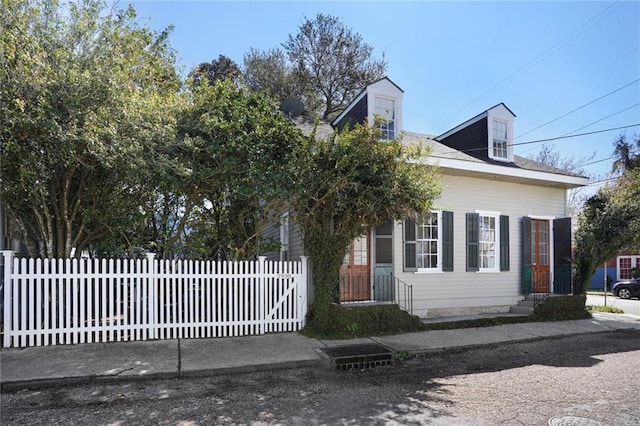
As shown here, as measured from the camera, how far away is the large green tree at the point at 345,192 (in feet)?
23.2

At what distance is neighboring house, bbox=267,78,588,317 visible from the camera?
369 inches

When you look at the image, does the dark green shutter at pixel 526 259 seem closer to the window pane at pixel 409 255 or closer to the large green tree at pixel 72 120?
the window pane at pixel 409 255

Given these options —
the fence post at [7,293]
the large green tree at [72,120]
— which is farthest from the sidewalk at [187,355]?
the large green tree at [72,120]

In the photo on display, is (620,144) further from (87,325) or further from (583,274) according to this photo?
(87,325)

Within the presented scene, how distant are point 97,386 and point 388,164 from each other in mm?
5537

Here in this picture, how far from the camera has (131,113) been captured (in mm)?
6324

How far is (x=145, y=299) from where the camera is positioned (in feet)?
22.5

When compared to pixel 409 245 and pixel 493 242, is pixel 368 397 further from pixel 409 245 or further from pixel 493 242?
pixel 493 242

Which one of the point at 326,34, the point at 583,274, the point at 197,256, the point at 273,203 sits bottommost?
the point at 583,274

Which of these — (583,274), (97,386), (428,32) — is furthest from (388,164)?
(583,274)

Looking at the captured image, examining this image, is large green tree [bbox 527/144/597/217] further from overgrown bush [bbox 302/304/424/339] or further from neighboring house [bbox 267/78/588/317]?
overgrown bush [bbox 302/304/424/339]

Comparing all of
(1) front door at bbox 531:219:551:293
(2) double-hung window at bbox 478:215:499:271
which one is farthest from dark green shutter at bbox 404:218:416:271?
(1) front door at bbox 531:219:551:293

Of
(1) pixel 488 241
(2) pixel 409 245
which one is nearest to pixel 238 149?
(2) pixel 409 245

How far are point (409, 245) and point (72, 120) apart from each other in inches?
280
